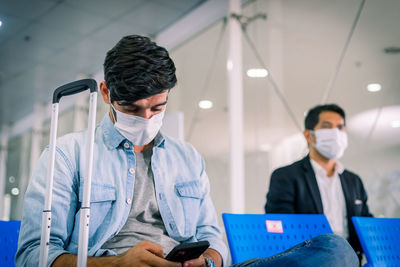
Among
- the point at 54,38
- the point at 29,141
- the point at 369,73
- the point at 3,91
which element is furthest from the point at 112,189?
the point at 29,141

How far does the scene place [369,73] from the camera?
3873 mm

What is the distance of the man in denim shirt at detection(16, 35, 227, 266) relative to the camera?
1346mm

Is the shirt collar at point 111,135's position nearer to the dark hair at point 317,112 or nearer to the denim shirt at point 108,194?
the denim shirt at point 108,194

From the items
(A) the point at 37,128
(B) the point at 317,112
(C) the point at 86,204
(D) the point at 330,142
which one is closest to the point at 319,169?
(D) the point at 330,142

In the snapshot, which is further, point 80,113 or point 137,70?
point 80,113

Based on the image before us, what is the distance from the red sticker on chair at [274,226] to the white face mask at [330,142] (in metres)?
1.22

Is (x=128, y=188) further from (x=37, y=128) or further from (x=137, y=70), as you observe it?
(x=37, y=128)

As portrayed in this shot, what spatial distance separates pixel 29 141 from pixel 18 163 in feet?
1.70

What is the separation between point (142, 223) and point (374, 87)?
2973 mm

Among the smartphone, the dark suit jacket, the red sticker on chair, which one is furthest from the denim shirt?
the dark suit jacket

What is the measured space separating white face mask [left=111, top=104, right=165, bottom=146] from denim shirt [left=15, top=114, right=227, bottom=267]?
29 mm

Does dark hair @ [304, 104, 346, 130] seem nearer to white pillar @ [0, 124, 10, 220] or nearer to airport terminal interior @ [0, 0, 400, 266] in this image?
airport terminal interior @ [0, 0, 400, 266]

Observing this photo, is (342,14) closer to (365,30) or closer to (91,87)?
(365,30)

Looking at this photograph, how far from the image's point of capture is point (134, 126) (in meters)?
1.55
